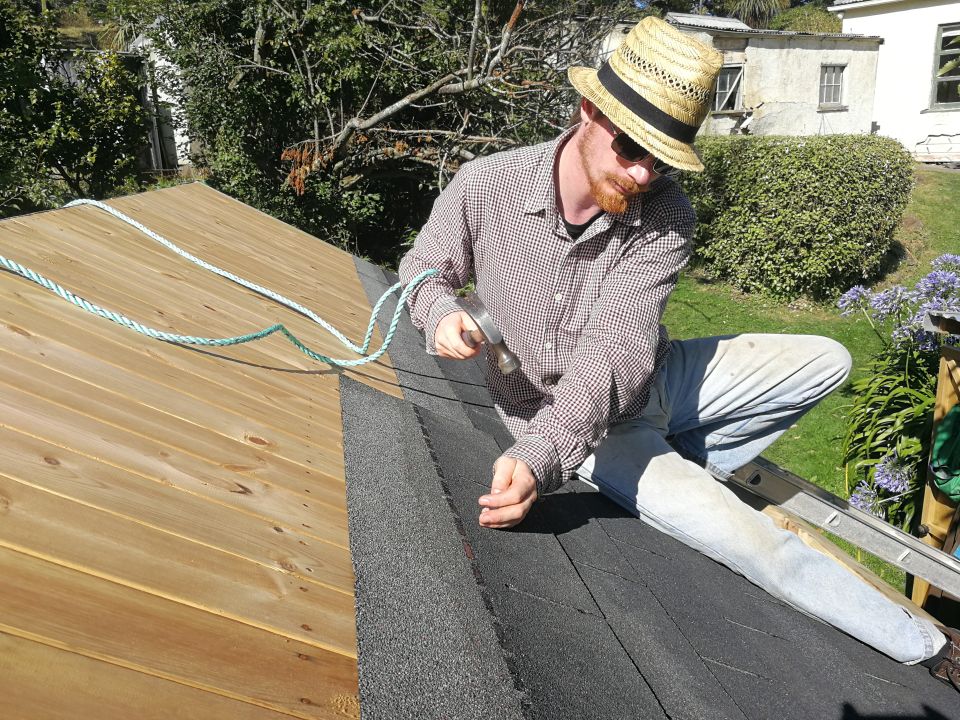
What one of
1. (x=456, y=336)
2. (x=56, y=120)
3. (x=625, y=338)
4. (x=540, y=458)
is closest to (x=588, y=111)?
(x=625, y=338)

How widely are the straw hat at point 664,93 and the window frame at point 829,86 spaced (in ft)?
76.2

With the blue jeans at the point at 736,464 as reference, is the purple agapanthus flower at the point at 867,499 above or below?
below

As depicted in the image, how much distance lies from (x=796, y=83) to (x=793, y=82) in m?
0.10

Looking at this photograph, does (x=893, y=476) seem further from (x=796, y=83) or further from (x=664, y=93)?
(x=796, y=83)

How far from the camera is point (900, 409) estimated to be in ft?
21.0

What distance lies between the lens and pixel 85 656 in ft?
3.87

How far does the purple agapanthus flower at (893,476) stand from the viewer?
228 inches

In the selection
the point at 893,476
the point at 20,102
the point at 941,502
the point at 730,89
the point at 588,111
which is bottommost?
the point at 893,476

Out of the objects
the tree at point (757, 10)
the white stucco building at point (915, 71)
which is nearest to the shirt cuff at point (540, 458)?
the white stucco building at point (915, 71)

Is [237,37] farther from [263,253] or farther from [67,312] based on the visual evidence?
[67,312]

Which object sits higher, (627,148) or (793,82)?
(627,148)

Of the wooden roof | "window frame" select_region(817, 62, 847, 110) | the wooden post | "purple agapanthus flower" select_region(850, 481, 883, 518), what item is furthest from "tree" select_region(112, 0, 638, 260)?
"window frame" select_region(817, 62, 847, 110)

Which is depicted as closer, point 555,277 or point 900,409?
point 555,277

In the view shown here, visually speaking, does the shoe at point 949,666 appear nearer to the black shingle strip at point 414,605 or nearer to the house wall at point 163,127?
the black shingle strip at point 414,605
